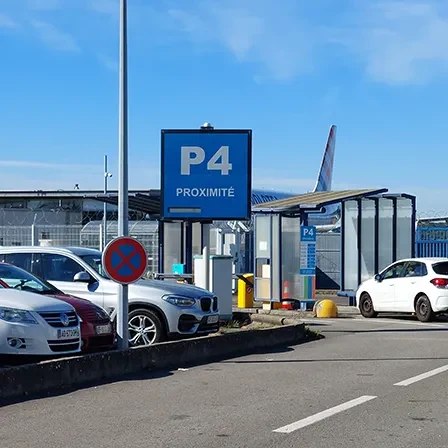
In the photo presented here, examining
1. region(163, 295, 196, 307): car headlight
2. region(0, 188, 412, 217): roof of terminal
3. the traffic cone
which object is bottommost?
the traffic cone

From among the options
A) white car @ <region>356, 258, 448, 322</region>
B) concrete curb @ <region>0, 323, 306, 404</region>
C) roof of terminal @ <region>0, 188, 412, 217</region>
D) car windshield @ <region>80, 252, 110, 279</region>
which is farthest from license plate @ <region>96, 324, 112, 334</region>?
white car @ <region>356, 258, 448, 322</region>

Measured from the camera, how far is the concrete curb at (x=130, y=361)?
31.9ft

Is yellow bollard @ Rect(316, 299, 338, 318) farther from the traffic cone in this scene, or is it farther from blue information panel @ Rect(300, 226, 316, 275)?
the traffic cone

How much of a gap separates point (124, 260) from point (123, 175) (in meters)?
1.18

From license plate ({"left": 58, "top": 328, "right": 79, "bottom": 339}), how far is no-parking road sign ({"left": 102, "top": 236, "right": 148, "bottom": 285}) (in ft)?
3.03

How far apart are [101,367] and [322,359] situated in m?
3.80

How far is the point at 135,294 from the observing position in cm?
1388

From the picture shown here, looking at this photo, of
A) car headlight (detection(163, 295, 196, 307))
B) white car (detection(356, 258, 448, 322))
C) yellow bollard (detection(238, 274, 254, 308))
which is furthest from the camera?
yellow bollard (detection(238, 274, 254, 308))

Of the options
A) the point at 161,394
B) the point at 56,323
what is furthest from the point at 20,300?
the point at 161,394

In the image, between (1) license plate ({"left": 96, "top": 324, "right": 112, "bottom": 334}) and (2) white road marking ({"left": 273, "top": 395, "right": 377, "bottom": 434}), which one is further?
(1) license plate ({"left": 96, "top": 324, "right": 112, "bottom": 334})

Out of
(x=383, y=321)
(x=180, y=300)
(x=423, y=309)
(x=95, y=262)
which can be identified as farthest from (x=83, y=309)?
(x=423, y=309)

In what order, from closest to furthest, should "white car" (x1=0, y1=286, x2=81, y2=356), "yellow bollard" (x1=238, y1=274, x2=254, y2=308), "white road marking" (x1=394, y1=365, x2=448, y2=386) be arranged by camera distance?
1. "white car" (x1=0, y1=286, x2=81, y2=356)
2. "white road marking" (x1=394, y1=365, x2=448, y2=386)
3. "yellow bollard" (x1=238, y1=274, x2=254, y2=308)

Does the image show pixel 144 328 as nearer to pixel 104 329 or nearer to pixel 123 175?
pixel 104 329

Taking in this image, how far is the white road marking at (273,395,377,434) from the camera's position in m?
8.01
